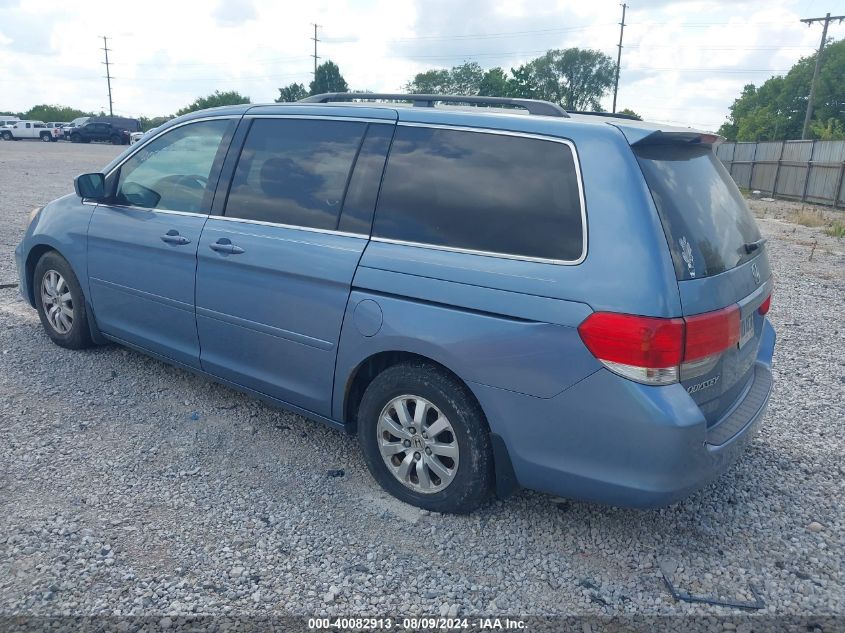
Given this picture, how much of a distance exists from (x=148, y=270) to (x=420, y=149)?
81.8 inches

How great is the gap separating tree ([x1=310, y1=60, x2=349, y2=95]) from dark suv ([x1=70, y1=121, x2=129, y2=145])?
968 inches

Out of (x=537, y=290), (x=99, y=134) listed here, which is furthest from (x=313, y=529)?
(x=99, y=134)

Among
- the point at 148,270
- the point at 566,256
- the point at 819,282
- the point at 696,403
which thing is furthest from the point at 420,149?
the point at 819,282

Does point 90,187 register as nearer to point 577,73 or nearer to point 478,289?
point 478,289

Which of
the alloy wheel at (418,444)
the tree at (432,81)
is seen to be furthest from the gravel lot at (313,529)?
the tree at (432,81)

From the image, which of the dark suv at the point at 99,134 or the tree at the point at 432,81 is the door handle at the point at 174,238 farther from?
the tree at the point at 432,81

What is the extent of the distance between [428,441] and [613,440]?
35.7 inches

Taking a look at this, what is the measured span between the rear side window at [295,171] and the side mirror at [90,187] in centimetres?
128

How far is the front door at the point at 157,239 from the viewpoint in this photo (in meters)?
4.24

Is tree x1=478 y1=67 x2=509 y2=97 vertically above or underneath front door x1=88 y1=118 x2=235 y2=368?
above

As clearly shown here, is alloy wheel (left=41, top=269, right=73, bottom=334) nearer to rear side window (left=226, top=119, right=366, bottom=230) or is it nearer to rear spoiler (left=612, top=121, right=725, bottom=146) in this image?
rear side window (left=226, top=119, right=366, bottom=230)

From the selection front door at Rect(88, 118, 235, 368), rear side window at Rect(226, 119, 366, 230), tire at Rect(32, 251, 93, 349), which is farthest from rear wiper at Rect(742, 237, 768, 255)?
tire at Rect(32, 251, 93, 349)

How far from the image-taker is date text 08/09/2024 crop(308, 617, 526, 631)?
2666mm

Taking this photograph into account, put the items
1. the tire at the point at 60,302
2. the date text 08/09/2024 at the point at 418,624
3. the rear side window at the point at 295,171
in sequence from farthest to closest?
the tire at the point at 60,302 → the rear side window at the point at 295,171 → the date text 08/09/2024 at the point at 418,624
